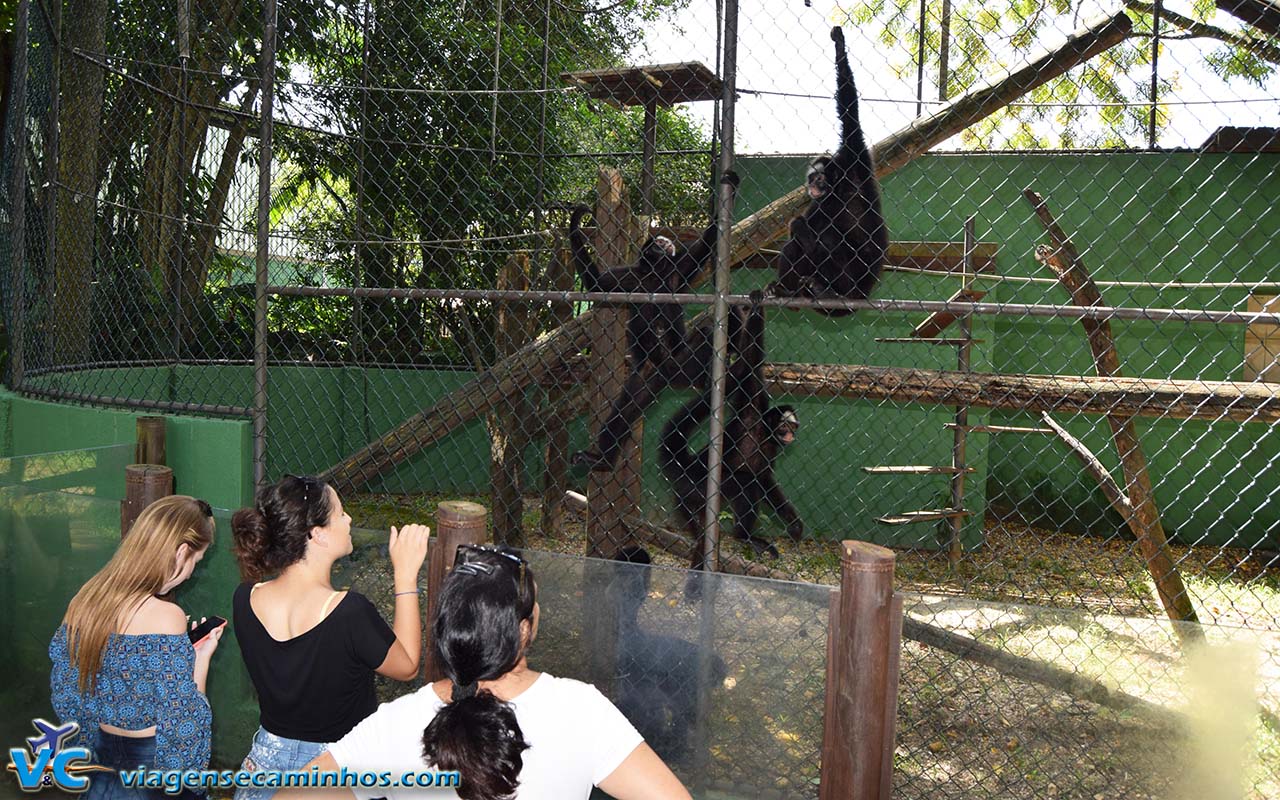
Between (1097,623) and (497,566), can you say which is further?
(1097,623)

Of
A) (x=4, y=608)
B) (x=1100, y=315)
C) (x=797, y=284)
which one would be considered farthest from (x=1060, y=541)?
(x=4, y=608)

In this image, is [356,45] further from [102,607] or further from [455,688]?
[455,688]

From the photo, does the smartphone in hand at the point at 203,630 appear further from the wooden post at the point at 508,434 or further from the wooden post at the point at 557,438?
the wooden post at the point at 508,434

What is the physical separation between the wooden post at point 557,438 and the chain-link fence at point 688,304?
0.04 m

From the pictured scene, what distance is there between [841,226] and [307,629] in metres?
4.36

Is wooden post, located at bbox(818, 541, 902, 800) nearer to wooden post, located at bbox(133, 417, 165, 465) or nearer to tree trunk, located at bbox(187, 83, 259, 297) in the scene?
wooden post, located at bbox(133, 417, 165, 465)

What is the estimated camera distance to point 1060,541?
11.6 metres

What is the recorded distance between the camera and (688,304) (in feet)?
12.8

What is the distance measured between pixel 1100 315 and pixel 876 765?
67.1 inches

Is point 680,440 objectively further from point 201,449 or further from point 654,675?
point 654,675

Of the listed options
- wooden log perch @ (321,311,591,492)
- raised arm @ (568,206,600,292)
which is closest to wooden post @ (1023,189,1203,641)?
raised arm @ (568,206,600,292)

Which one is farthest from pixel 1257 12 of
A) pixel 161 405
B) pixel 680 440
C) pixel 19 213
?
pixel 19 213

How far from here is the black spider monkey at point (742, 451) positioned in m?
5.73

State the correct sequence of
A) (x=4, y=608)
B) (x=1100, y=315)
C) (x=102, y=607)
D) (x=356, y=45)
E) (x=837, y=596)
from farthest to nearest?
(x=356, y=45), (x=4, y=608), (x=1100, y=315), (x=837, y=596), (x=102, y=607)
